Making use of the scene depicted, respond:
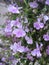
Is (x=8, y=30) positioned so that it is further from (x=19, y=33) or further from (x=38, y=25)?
(x=38, y=25)

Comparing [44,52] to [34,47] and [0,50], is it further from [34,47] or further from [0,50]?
[0,50]

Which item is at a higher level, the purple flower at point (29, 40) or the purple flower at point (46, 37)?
the purple flower at point (46, 37)

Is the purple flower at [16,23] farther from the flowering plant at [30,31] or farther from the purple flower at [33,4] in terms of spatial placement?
the purple flower at [33,4]

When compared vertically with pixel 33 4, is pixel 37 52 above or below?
below

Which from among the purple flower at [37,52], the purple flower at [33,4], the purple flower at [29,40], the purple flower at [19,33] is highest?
the purple flower at [33,4]

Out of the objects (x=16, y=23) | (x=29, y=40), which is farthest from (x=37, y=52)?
(x=16, y=23)

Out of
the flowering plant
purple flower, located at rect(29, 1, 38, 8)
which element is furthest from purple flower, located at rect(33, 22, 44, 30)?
purple flower, located at rect(29, 1, 38, 8)

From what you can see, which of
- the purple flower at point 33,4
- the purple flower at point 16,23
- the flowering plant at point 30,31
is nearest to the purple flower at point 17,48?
the flowering plant at point 30,31

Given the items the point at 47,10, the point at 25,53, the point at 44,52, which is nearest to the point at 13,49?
the point at 25,53
